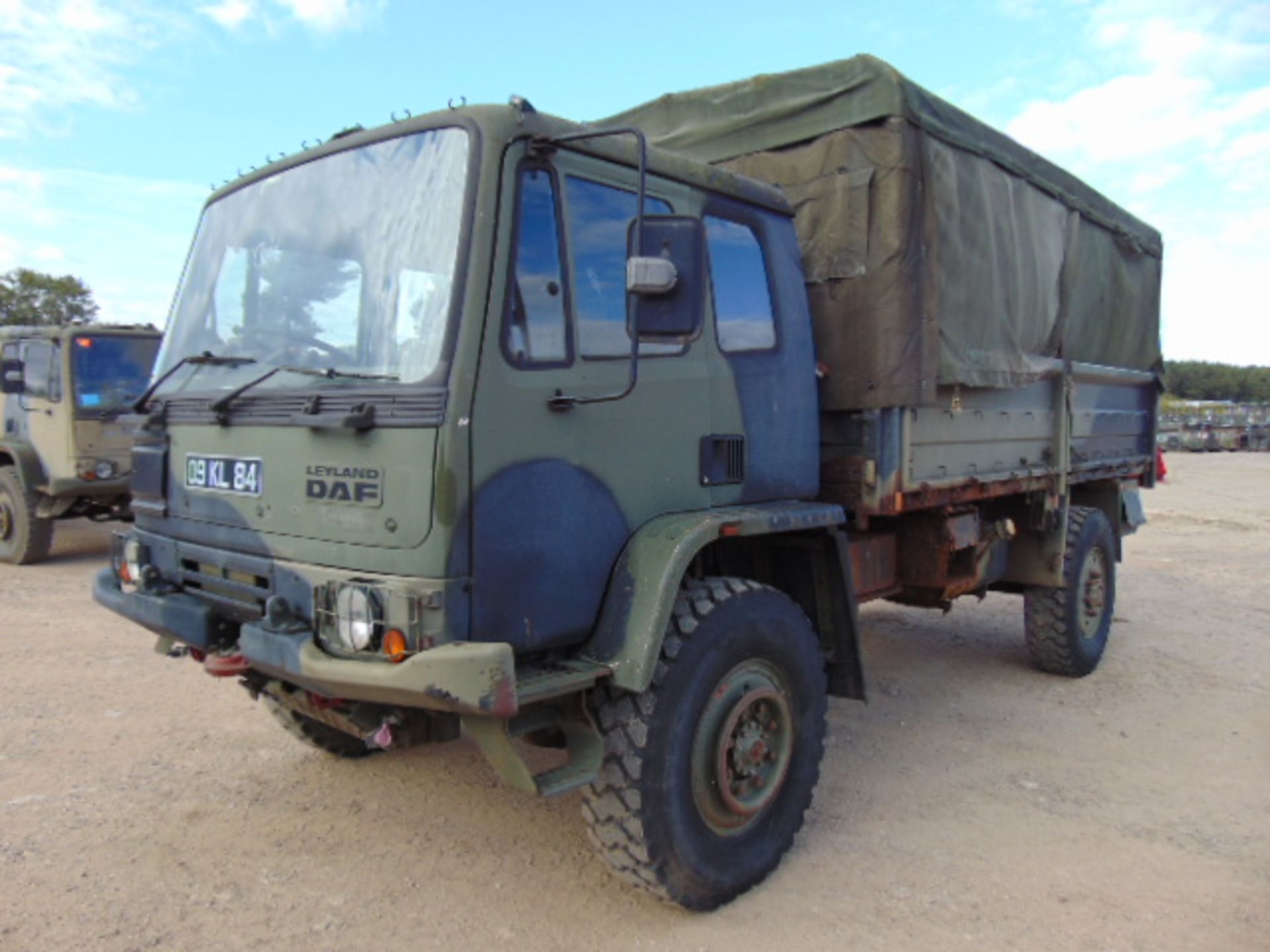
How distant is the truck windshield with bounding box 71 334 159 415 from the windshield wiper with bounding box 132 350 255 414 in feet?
21.3

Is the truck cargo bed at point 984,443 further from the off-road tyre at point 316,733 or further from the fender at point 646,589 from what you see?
the off-road tyre at point 316,733

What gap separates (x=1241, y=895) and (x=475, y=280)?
11.2 feet

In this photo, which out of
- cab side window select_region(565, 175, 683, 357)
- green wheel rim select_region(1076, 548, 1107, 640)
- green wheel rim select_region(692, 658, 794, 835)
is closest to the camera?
cab side window select_region(565, 175, 683, 357)

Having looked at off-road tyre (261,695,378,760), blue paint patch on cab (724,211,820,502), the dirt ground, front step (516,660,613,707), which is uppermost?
blue paint patch on cab (724,211,820,502)

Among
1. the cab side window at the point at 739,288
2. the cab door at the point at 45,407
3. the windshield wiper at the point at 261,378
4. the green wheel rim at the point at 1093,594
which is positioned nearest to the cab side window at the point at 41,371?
Result: the cab door at the point at 45,407

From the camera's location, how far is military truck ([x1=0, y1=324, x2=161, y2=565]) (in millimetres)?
9625

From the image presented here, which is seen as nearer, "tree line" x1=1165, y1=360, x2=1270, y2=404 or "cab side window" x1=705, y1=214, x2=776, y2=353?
"cab side window" x1=705, y1=214, x2=776, y2=353

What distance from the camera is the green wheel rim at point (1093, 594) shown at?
20.7 feet

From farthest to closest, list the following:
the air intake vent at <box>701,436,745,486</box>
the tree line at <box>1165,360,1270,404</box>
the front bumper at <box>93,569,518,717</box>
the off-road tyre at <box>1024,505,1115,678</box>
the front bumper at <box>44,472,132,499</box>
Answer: the tree line at <box>1165,360,1270,404</box> < the front bumper at <box>44,472,132,499</box> < the off-road tyre at <box>1024,505,1115,678</box> < the air intake vent at <box>701,436,745,486</box> < the front bumper at <box>93,569,518,717</box>

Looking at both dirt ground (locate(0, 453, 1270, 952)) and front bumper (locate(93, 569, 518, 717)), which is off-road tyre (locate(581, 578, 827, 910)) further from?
front bumper (locate(93, 569, 518, 717))

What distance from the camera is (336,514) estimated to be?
297 centimetres

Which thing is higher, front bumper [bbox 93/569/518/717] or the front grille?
the front grille

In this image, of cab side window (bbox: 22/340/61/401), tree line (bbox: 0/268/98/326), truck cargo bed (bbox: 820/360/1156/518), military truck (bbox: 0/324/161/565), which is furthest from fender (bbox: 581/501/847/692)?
tree line (bbox: 0/268/98/326)

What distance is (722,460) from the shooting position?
12.0 ft
